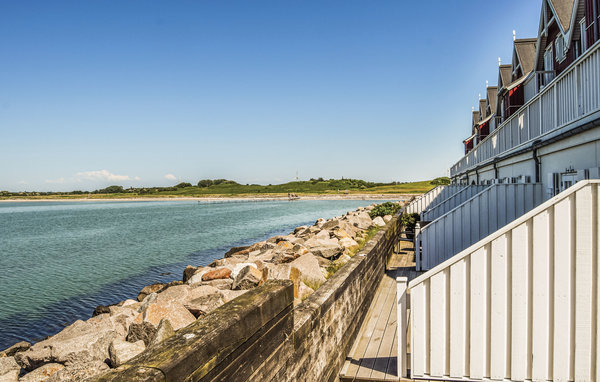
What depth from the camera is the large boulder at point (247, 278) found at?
758cm

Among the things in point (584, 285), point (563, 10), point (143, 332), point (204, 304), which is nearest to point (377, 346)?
point (584, 285)

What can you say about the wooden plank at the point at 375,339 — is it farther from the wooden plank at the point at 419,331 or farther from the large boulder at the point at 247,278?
the large boulder at the point at 247,278

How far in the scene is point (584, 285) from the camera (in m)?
3.39

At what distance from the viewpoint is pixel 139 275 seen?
627 inches

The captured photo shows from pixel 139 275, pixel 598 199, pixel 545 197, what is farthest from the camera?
pixel 139 275

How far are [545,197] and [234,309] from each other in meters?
6.66

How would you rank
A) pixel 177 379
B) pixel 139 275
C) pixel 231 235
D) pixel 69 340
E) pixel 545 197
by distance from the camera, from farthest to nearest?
1. pixel 231 235
2. pixel 139 275
3. pixel 545 197
4. pixel 69 340
5. pixel 177 379

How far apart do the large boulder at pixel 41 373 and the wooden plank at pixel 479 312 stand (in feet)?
16.4

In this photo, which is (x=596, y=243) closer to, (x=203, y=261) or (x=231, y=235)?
(x=203, y=261)

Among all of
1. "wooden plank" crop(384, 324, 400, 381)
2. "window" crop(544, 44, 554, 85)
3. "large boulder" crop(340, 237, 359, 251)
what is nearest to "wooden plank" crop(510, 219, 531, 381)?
"wooden plank" crop(384, 324, 400, 381)

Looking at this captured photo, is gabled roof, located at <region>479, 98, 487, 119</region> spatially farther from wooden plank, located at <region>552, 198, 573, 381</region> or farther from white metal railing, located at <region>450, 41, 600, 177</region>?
wooden plank, located at <region>552, 198, 573, 381</region>

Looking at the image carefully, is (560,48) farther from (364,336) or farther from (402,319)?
(402,319)

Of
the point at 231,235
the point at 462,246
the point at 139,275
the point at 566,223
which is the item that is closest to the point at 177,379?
the point at 566,223

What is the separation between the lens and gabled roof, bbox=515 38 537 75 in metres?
16.6
